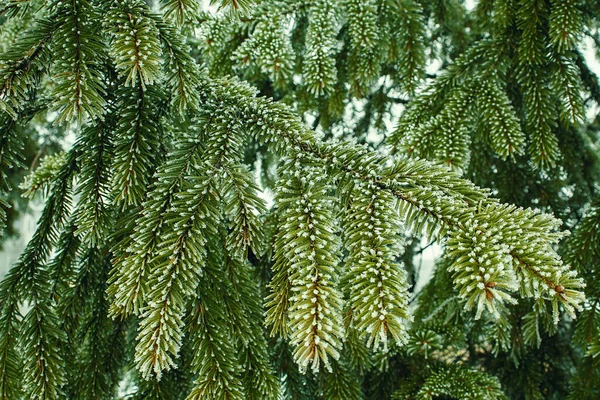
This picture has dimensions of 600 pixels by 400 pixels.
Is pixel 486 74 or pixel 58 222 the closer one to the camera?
pixel 58 222

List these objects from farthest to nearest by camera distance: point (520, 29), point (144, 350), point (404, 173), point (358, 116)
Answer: point (358, 116) < point (520, 29) < point (404, 173) < point (144, 350)

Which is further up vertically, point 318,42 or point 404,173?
point 318,42

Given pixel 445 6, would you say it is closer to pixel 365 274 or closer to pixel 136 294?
pixel 365 274

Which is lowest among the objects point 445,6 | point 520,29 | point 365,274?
point 365,274

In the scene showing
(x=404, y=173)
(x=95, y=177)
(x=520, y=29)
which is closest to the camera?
(x=404, y=173)

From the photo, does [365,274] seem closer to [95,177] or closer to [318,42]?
[95,177]

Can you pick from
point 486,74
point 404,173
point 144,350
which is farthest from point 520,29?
point 144,350

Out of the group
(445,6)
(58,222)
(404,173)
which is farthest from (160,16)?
(445,6)
